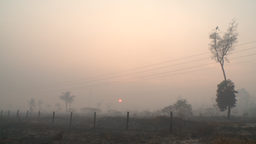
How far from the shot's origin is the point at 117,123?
23.0m

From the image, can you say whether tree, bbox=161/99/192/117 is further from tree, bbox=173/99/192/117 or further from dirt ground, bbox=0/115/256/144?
dirt ground, bbox=0/115/256/144

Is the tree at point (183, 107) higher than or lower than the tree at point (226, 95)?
→ lower

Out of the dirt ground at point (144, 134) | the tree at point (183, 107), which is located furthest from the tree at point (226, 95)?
the tree at point (183, 107)

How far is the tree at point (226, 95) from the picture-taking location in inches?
1086

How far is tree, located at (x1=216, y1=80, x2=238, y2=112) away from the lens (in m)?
27.6

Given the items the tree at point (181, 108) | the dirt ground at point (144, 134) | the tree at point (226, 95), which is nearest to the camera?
the dirt ground at point (144, 134)

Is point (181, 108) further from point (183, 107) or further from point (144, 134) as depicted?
point (144, 134)

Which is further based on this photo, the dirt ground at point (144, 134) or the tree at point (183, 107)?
the tree at point (183, 107)

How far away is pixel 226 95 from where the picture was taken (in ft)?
91.9

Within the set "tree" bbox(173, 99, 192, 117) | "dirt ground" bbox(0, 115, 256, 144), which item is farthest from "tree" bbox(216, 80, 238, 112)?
"tree" bbox(173, 99, 192, 117)

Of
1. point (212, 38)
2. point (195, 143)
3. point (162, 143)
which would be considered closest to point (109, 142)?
point (162, 143)

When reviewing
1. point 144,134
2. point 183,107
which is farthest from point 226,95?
point 144,134

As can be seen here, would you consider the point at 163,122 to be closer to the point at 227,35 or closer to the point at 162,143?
the point at 162,143

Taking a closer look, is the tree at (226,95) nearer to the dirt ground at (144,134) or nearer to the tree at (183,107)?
the dirt ground at (144,134)
